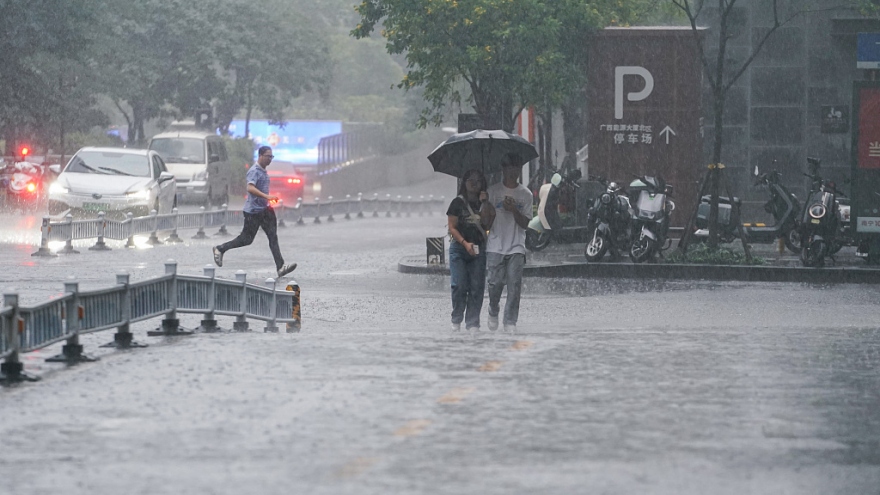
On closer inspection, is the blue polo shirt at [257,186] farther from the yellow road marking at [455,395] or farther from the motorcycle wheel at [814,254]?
the yellow road marking at [455,395]

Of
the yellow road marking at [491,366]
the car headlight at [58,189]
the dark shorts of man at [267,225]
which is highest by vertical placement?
the car headlight at [58,189]

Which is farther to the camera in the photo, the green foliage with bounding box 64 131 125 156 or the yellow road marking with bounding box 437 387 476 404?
the green foliage with bounding box 64 131 125 156

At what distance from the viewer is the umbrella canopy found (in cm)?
1642

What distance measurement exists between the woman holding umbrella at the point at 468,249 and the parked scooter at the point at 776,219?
1247cm

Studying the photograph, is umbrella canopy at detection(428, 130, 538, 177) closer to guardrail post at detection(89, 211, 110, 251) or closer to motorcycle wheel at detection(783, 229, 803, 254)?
motorcycle wheel at detection(783, 229, 803, 254)

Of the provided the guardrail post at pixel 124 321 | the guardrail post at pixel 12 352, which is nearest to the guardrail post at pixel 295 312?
the guardrail post at pixel 124 321

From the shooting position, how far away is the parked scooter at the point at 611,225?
24.7 metres

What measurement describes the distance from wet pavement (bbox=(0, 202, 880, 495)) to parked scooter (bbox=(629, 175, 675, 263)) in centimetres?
843

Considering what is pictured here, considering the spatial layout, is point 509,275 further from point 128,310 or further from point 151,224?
point 151,224

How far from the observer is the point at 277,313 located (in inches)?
652

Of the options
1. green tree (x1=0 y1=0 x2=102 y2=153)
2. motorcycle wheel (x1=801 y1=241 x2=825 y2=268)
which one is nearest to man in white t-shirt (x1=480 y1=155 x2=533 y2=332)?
motorcycle wheel (x1=801 y1=241 x2=825 y2=268)

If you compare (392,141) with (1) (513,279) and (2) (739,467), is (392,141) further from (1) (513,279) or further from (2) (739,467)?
(2) (739,467)

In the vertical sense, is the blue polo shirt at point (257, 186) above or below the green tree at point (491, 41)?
below

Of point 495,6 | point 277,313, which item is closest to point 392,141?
point 495,6
